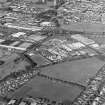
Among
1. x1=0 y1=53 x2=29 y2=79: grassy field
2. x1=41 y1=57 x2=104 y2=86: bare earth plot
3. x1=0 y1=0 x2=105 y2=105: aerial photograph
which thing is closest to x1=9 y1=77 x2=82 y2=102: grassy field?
x1=0 y1=0 x2=105 y2=105: aerial photograph

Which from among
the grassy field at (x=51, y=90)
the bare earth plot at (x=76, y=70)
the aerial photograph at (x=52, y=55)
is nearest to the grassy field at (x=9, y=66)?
the aerial photograph at (x=52, y=55)

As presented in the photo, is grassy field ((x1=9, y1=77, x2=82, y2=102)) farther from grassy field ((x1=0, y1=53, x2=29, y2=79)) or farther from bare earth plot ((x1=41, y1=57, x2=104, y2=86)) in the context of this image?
grassy field ((x1=0, y1=53, x2=29, y2=79))

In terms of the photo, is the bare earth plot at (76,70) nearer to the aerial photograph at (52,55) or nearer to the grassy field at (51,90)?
the aerial photograph at (52,55)

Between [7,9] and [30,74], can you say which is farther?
[7,9]

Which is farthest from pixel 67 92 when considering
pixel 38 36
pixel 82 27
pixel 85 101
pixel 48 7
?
pixel 48 7

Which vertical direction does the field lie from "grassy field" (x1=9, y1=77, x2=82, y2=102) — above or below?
above

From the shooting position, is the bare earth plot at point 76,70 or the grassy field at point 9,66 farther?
the grassy field at point 9,66

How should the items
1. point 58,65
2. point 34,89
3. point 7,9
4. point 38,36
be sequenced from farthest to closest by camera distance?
point 7,9, point 38,36, point 58,65, point 34,89

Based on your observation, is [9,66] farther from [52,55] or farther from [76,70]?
[76,70]

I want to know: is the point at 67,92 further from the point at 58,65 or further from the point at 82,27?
the point at 82,27
